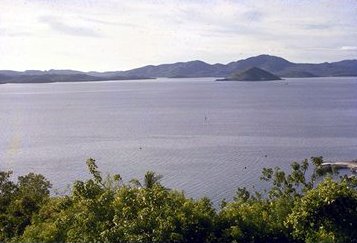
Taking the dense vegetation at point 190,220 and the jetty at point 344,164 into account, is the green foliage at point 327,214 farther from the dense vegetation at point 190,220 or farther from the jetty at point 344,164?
the jetty at point 344,164

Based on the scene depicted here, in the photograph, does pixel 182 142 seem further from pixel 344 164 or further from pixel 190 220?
pixel 190 220

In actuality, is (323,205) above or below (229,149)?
above

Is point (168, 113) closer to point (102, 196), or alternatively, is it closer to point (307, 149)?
point (307, 149)

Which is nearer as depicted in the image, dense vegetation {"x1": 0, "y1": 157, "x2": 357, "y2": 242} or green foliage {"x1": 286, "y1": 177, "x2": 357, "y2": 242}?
dense vegetation {"x1": 0, "y1": 157, "x2": 357, "y2": 242}

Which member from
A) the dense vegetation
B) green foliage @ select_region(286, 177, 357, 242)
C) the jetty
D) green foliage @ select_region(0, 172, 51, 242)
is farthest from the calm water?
green foliage @ select_region(286, 177, 357, 242)

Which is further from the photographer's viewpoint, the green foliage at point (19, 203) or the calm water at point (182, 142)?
the calm water at point (182, 142)

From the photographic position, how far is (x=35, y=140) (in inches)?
2795

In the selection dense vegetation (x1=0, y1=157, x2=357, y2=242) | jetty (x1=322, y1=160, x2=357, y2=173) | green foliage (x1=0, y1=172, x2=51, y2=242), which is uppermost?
dense vegetation (x1=0, y1=157, x2=357, y2=242)

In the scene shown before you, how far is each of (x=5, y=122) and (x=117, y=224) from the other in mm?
86491

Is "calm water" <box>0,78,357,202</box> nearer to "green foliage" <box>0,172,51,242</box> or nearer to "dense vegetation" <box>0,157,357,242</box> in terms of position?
"green foliage" <box>0,172,51,242</box>

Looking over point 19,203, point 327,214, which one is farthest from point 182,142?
point 327,214

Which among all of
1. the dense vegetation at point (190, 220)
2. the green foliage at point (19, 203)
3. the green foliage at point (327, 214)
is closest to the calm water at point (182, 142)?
the green foliage at point (19, 203)

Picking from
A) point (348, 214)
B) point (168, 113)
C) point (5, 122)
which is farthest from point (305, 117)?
point (348, 214)

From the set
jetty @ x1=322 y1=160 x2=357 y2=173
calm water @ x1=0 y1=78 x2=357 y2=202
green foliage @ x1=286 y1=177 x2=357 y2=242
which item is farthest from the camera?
jetty @ x1=322 y1=160 x2=357 y2=173
